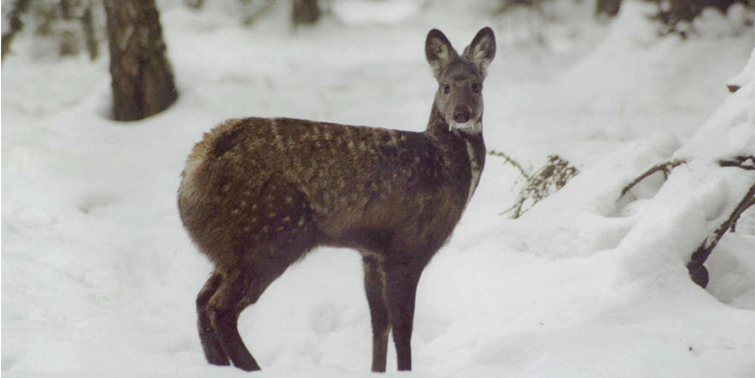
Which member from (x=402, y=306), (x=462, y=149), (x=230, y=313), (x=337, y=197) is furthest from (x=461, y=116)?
(x=230, y=313)

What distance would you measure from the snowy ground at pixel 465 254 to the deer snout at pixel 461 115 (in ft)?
3.46

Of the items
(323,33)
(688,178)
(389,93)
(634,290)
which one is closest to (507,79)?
(389,93)

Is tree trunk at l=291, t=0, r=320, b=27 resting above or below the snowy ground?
below

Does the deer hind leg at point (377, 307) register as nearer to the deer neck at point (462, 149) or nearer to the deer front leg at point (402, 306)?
the deer front leg at point (402, 306)

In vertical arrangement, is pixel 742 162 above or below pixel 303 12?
above

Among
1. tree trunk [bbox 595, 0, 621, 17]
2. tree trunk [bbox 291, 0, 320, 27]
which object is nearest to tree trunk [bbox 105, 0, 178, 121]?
tree trunk [bbox 291, 0, 320, 27]

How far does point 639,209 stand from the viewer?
5227 mm

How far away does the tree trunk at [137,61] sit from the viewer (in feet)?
25.2

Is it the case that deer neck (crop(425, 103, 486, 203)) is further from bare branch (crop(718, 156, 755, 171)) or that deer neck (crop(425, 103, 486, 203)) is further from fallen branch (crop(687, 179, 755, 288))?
bare branch (crop(718, 156, 755, 171))

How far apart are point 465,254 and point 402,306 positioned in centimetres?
138

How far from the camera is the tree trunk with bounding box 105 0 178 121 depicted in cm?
768

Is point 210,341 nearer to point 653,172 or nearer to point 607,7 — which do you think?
point 653,172

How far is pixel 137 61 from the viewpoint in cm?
778

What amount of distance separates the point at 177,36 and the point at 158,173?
614 cm
